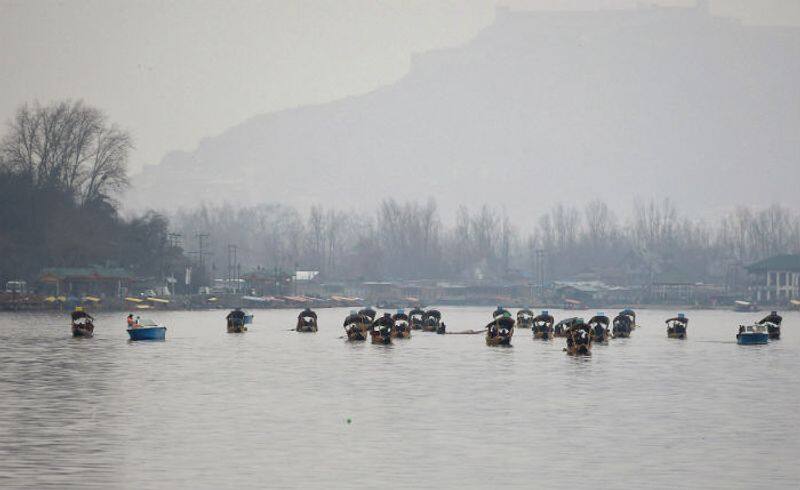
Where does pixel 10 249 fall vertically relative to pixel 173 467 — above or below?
above

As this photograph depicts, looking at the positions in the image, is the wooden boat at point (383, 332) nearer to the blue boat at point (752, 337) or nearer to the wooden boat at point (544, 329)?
the wooden boat at point (544, 329)

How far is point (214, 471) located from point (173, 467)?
4.50 feet

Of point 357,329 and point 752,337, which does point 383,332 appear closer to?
point 357,329

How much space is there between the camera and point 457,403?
179 ft

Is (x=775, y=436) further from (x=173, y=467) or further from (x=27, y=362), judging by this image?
(x=27, y=362)

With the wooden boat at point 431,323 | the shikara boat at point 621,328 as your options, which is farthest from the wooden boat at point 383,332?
the shikara boat at point 621,328

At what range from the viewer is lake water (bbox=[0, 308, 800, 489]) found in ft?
118

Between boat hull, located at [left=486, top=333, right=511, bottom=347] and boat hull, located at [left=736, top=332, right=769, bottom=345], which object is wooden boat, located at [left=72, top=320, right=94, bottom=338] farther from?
boat hull, located at [left=736, top=332, right=769, bottom=345]

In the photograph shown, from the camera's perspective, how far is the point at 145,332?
103750 mm

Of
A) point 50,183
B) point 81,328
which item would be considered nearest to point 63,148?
point 50,183

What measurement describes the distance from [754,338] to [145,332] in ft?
157

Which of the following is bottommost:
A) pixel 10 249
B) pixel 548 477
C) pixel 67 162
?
pixel 548 477

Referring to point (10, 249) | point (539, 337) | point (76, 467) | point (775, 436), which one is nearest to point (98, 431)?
point (76, 467)

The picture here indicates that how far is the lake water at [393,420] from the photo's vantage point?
118 feet
